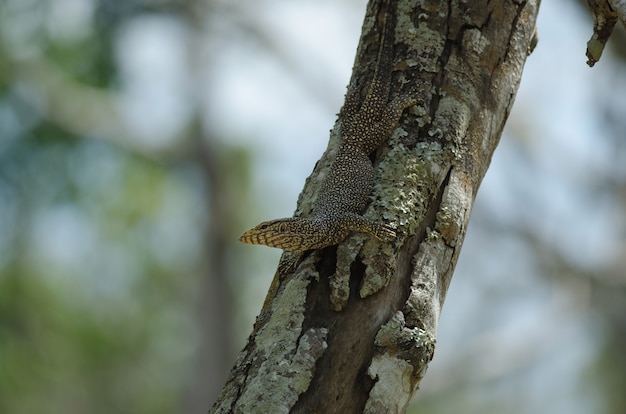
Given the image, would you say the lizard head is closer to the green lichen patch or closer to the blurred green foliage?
the green lichen patch

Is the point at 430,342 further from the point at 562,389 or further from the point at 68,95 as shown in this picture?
the point at 562,389

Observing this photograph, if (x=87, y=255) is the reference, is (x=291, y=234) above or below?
below

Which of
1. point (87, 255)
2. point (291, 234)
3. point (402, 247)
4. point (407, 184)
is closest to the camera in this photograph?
point (402, 247)

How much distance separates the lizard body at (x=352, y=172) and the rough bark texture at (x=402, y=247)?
59 mm

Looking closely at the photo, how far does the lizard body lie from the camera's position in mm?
3633

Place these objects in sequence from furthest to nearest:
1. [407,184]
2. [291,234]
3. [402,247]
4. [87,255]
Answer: [87,255] < [291,234] < [407,184] < [402,247]

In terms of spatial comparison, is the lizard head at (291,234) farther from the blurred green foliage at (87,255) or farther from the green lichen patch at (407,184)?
the blurred green foliage at (87,255)

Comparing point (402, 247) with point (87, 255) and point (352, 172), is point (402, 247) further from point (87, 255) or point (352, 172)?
point (87, 255)

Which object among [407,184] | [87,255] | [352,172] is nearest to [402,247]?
[407,184]

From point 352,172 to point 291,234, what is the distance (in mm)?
435

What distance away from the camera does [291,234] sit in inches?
150

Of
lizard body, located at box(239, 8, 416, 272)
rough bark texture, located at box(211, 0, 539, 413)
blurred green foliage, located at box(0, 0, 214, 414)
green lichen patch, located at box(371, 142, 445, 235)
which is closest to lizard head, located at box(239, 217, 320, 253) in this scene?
lizard body, located at box(239, 8, 416, 272)

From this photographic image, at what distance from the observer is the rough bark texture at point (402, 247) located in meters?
3.08

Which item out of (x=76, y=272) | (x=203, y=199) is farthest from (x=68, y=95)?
(x=76, y=272)
